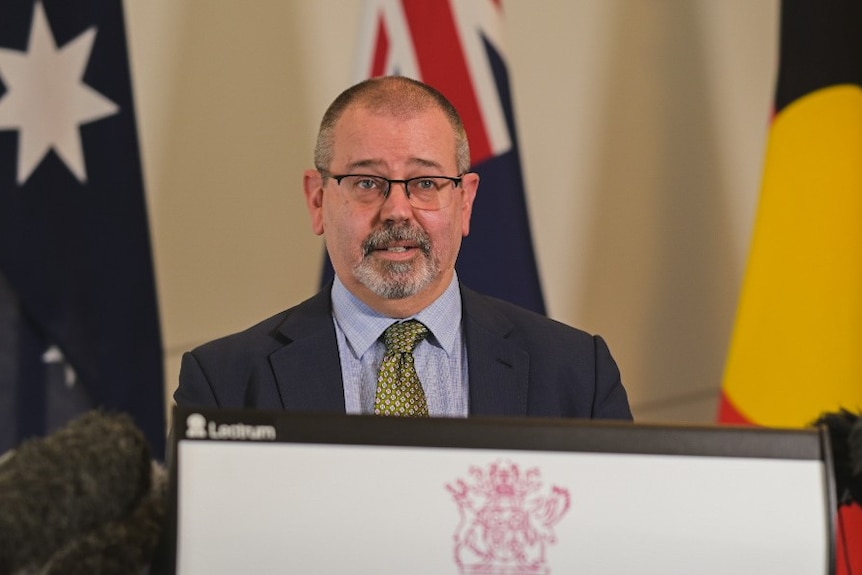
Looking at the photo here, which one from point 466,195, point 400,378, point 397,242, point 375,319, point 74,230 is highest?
point 74,230

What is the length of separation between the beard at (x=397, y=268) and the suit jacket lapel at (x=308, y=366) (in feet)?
0.32

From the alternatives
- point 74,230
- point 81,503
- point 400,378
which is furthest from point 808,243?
point 81,503

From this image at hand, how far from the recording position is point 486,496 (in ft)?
3.01

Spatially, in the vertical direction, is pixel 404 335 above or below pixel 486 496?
above

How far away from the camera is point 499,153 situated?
9.57ft

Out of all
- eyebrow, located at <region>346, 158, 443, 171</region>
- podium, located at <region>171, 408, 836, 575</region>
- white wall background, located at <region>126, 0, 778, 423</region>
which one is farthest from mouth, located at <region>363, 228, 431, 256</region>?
white wall background, located at <region>126, 0, 778, 423</region>

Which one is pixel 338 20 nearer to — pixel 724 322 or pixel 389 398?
pixel 724 322

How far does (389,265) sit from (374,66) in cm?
123

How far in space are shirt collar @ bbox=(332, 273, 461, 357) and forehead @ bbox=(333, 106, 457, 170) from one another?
0.21 meters

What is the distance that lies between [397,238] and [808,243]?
54.8 inches

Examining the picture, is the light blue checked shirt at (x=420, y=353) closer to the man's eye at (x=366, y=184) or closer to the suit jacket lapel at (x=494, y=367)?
the suit jacket lapel at (x=494, y=367)

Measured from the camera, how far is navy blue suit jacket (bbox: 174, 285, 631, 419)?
1709 millimetres

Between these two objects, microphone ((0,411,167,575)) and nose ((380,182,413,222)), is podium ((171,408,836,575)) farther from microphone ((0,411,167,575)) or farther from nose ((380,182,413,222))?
A: nose ((380,182,413,222))

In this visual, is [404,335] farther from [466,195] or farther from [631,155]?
[631,155]
